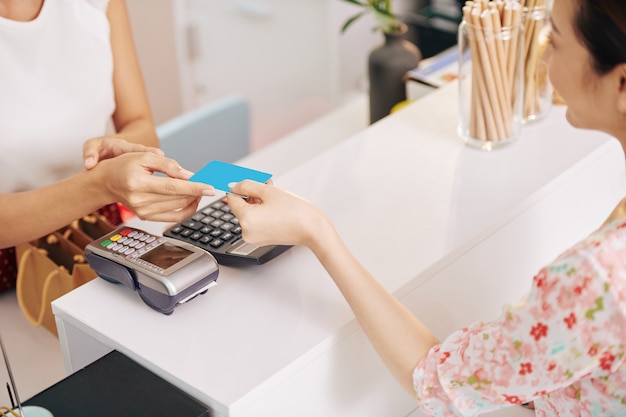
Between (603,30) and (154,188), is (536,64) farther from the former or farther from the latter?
(154,188)

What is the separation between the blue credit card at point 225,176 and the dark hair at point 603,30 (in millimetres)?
382

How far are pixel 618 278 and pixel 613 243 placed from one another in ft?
0.11

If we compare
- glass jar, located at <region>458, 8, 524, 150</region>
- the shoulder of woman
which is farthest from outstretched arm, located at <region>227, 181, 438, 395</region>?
the shoulder of woman

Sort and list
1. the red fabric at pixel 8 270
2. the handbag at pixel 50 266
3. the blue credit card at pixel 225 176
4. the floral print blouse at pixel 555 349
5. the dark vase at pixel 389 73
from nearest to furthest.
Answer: the floral print blouse at pixel 555 349, the blue credit card at pixel 225 176, the handbag at pixel 50 266, the red fabric at pixel 8 270, the dark vase at pixel 389 73

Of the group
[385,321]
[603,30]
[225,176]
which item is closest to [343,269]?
[385,321]

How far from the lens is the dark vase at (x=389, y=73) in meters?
1.73

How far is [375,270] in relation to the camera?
1014 millimetres

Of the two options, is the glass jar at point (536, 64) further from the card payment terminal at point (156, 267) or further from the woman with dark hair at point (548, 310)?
the card payment terminal at point (156, 267)

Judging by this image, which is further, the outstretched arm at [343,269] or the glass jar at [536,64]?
the glass jar at [536,64]

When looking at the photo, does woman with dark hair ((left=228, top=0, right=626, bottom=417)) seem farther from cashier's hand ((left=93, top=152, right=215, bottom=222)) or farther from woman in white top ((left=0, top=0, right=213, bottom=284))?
woman in white top ((left=0, top=0, right=213, bottom=284))

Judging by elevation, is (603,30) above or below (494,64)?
above

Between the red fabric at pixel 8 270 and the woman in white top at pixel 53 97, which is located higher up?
the woman in white top at pixel 53 97

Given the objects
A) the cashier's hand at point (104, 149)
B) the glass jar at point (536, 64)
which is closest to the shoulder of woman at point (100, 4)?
the cashier's hand at point (104, 149)

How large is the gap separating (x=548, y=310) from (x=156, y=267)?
1.39 ft
